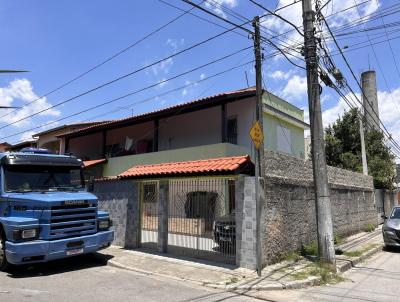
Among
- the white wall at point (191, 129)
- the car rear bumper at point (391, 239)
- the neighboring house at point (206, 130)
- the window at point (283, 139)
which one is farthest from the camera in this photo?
the window at point (283, 139)

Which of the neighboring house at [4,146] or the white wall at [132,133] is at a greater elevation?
the neighboring house at [4,146]

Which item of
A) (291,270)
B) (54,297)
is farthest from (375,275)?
(54,297)

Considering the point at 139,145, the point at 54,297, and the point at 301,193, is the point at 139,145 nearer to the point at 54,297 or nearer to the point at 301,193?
the point at 301,193

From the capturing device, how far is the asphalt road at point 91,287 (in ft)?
23.1

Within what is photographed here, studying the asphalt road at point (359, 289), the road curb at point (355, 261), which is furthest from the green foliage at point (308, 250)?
the asphalt road at point (359, 289)

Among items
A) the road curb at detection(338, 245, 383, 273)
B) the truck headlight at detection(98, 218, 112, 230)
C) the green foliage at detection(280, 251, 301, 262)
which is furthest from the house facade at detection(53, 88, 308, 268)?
the road curb at detection(338, 245, 383, 273)

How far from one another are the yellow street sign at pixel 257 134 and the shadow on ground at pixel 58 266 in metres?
5.18

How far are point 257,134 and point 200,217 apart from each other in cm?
328

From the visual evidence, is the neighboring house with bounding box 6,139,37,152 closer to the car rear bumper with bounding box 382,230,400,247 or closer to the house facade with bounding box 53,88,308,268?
the house facade with bounding box 53,88,308,268

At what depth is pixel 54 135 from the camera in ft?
98.5

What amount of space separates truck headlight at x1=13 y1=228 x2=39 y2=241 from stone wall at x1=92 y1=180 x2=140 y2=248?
422 centimetres

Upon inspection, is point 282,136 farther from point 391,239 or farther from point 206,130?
point 391,239

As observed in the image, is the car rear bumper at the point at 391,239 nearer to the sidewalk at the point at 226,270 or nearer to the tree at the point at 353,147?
the sidewalk at the point at 226,270

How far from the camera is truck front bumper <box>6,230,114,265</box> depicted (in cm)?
838
